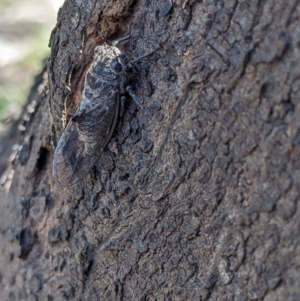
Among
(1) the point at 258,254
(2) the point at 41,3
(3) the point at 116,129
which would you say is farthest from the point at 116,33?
(2) the point at 41,3

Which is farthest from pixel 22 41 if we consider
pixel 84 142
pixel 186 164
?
pixel 186 164

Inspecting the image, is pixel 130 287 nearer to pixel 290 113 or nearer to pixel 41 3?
pixel 290 113

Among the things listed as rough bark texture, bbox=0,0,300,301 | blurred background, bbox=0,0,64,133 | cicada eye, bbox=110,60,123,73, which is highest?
blurred background, bbox=0,0,64,133

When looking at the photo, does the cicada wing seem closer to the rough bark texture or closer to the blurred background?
the rough bark texture

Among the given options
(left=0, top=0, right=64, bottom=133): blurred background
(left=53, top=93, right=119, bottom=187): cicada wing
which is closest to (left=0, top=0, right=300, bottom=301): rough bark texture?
(left=53, top=93, right=119, bottom=187): cicada wing

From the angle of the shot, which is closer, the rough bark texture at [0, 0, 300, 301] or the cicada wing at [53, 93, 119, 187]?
the rough bark texture at [0, 0, 300, 301]

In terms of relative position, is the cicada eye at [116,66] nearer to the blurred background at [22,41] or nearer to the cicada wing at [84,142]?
the cicada wing at [84,142]

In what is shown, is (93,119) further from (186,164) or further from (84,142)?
(186,164)
